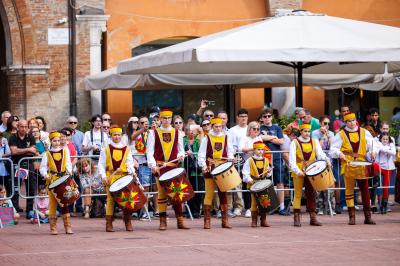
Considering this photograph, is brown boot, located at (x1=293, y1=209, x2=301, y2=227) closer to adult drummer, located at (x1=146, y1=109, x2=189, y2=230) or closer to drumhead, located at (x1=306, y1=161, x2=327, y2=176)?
drumhead, located at (x1=306, y1=161, x2=327, y2=176)

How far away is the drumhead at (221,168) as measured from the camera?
1645cm

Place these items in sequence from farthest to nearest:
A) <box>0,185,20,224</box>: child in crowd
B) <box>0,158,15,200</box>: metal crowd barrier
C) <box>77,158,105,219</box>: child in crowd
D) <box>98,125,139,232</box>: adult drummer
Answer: <box>77,158,105,219</box>: child in crowd → <box>0,158,15,200</box>: metal crowd barrier → <box>0,185,20,224</box>: child in crowd → <box>98,125,139,232</box>: adult drummer

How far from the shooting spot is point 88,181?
731 inches

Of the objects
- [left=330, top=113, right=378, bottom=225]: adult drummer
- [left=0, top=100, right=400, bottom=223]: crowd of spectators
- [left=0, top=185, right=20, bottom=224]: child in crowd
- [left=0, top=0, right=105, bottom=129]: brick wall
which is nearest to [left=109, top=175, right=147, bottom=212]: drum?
[left=0, top=100, right=400, bottom=223]: crowd of spectators

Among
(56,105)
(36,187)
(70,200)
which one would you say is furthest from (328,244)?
(56,105)

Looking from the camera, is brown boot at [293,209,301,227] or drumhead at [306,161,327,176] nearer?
drumhead at [306,161,327,176]

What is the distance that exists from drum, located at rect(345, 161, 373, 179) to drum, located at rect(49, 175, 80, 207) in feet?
13.3

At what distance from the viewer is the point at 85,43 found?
27609 millimetres

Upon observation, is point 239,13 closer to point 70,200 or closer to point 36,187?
point 36,187

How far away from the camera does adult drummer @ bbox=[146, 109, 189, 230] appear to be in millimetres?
16516

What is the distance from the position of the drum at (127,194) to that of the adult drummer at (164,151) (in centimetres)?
48

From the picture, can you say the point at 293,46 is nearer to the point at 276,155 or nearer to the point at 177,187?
the point at 276,155

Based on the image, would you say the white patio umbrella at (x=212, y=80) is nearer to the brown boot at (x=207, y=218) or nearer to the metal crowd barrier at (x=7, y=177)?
the metal crowd barrier at (x=7, y=177)

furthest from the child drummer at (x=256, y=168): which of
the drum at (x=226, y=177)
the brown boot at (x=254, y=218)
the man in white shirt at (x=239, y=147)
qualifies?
the man in white shirt at (x=239, y=147)
